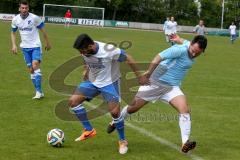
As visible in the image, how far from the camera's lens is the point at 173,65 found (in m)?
7.94

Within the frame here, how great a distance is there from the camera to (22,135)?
8.39m

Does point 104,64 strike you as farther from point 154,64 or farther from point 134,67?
point 154,64

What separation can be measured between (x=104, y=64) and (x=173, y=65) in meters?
1.09

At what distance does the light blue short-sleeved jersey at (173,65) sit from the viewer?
303 inches

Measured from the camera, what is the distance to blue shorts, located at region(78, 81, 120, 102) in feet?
25.3

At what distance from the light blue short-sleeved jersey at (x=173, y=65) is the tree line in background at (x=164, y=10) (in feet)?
216

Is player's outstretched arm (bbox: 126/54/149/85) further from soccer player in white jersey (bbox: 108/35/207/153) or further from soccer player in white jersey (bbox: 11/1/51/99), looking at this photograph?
soccer player in white jersey (bbox: 11/1/51/99)

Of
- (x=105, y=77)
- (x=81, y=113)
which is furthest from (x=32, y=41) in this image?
(x=105, y=77)

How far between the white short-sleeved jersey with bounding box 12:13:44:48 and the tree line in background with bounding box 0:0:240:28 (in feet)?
201

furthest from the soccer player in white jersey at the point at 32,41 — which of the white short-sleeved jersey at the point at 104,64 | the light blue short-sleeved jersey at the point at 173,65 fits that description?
the light blue short-sleeved jersey at the point at 173,65

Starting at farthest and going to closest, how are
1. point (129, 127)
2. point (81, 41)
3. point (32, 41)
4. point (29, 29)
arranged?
point (29, 29), point (32, 41), point (129, 127), point (81, 41)

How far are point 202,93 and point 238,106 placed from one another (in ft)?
6.27

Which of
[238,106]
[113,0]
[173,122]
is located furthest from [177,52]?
[113,0]

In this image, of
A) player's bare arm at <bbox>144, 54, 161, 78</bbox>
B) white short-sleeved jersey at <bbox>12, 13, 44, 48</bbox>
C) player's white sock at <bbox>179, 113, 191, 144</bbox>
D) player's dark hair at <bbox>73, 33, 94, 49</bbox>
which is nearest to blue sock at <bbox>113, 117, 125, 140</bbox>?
player's bare arm at <bbox>144, 54, 161, 78</bbox>
